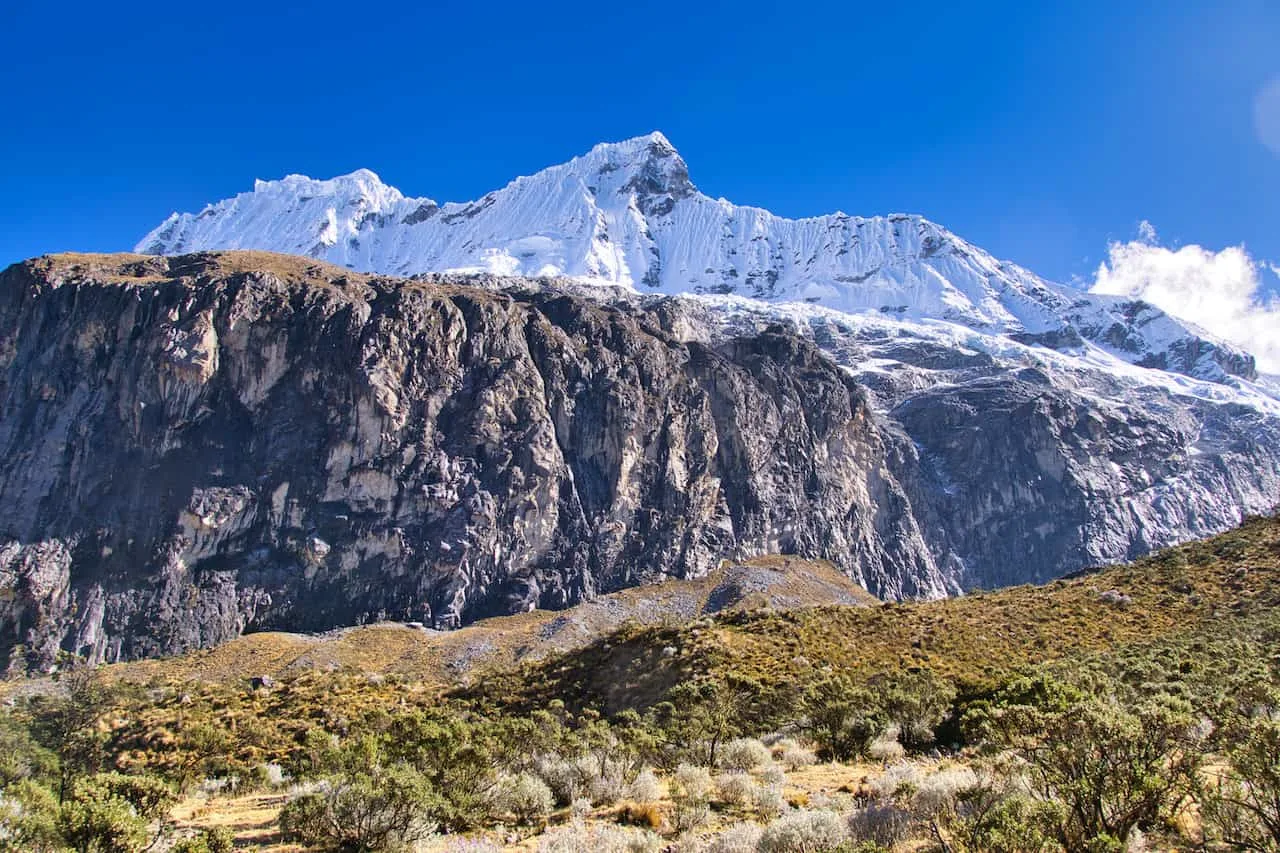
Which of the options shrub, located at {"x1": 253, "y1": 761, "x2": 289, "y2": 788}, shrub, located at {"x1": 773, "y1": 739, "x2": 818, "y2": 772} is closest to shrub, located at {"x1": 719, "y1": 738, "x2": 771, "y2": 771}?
shrub, located at {"x1": 773, "y1": 739, "x2": 818, "y2": 772}

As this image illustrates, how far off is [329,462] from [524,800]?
138 m

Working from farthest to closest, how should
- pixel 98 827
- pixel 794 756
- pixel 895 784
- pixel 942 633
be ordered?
pixel 942 633 → pixel 794 756 → pixel 895 784 → pixel 98 827

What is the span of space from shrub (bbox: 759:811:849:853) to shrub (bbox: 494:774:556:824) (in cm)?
767

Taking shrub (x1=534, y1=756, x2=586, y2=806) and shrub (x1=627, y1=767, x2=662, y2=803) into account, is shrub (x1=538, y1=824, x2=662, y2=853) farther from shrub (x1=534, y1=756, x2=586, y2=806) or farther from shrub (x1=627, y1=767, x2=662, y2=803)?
shrub (x1=534, y1=756, x2=586, y2=806)

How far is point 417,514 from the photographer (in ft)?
479

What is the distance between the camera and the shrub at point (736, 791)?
773 inches

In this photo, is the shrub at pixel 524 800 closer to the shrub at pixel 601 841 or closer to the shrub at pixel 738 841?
the shrub at pixel 601 841

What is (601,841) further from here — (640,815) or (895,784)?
(895,784)

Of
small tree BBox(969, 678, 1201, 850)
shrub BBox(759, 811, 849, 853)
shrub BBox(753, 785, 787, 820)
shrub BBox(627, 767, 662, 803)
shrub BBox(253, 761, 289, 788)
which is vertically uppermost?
small tree BBox(969, 678, 1201, 850)

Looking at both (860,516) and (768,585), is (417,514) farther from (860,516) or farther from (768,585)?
(860,516)

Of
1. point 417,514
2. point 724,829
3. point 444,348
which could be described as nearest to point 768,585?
point 417,514

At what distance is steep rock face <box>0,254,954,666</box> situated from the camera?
129375mm

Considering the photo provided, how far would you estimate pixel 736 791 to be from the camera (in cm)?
2002

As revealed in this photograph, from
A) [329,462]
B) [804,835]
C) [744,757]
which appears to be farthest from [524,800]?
[329,462]
